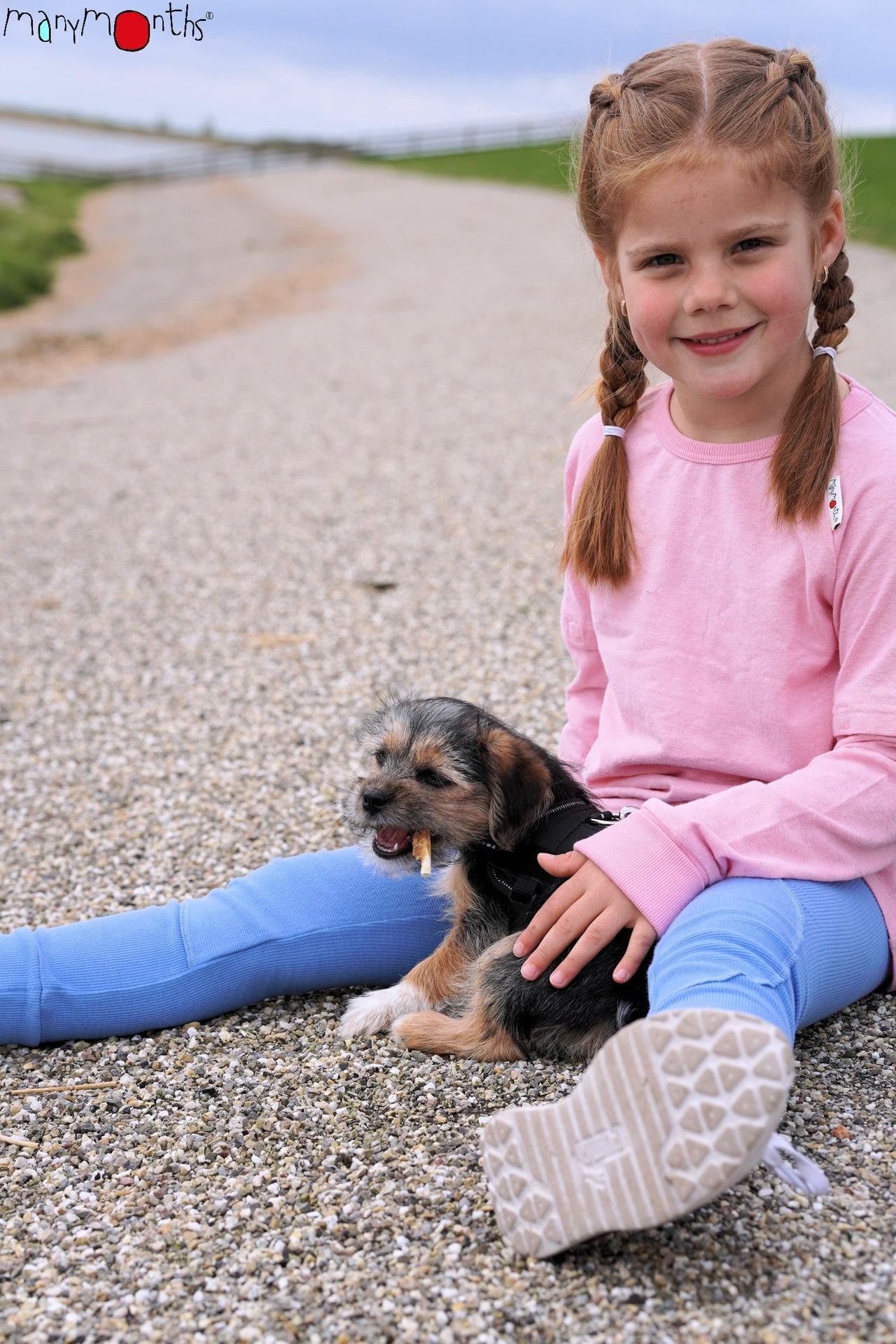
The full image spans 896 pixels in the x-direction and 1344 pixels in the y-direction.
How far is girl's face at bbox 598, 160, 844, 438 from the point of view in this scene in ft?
7.99

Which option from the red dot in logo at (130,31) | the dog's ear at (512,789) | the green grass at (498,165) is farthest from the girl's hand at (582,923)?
the green grass at (498,165)

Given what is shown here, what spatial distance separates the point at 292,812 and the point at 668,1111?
239 cm

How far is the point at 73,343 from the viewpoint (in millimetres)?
16062

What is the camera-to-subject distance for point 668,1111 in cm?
184

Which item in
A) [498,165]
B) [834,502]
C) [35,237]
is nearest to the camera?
[834,502]

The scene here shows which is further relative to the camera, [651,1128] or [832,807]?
[832,807]

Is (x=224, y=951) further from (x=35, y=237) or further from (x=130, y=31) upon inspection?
(x=35, y=237)

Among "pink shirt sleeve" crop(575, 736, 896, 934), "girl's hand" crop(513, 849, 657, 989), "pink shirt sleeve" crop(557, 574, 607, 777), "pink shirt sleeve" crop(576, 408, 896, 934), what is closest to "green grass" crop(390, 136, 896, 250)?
"pink shirt sleeve" crop(576, 408, 896, 934)

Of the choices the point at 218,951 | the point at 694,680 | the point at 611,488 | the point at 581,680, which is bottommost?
the point at 218,951

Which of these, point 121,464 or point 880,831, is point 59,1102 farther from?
point 121,464

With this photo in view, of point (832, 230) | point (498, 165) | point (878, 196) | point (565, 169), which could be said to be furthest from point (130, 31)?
point (498, 165)

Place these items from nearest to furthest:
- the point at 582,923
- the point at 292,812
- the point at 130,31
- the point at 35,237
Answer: the point at 582,923, the point at 292,812, the point at 130,31, the point at 35,237

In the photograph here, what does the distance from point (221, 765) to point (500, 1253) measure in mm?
2699

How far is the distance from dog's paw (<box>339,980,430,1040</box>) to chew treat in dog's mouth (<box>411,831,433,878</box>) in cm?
27
